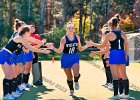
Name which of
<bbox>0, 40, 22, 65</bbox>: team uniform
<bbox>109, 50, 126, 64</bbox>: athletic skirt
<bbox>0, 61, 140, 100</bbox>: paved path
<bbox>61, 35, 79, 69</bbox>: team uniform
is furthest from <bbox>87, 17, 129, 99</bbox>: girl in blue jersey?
<bbox>0, 40, 22, 65</bbox>: team uniform

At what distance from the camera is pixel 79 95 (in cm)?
A: 1101

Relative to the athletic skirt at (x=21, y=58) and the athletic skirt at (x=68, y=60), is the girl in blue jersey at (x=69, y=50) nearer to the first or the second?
the athletic skirt at (x=68, y=60)

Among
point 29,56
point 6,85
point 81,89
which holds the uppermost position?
point 29,56

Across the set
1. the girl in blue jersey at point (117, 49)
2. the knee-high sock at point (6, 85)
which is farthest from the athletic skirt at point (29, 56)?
the girl in blue jersey at point (117, 49)

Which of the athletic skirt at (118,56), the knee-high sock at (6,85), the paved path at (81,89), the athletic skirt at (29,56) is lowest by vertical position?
the paved path at (81,89)

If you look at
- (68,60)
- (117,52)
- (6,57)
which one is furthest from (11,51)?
(117,52)

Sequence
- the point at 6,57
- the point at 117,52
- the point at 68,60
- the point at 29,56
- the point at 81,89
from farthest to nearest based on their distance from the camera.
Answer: the point at 29,56 → the point at 81,89 → the point at 68,60 → the point at 117,52 → the point at 6,57

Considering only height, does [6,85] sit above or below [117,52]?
below

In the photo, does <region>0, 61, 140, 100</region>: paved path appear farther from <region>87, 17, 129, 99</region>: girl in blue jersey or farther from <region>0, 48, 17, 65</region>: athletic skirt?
<region>0, 48, 17, 65</region>: athletic skirt

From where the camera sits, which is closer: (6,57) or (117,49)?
(6,57)

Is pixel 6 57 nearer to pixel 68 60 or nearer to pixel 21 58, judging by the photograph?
pixel 68 60

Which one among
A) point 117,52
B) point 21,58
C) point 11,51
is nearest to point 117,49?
point 117,52

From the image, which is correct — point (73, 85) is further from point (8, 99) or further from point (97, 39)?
point (97, 39)

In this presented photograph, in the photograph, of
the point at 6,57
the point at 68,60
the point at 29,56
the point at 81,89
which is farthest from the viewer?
the point at 29,56
